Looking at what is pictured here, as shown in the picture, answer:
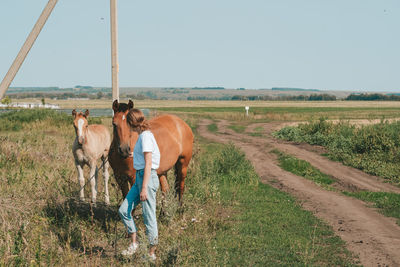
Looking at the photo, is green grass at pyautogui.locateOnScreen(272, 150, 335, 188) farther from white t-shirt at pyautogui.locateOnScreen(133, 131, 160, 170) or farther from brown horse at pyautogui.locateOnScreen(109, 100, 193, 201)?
white t-shirt at pyautogui.locateOnScreen(133, 131, 160, 170)

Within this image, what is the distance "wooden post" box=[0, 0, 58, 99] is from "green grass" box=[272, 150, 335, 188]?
10.4 metres

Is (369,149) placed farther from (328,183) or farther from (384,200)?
(384,200)

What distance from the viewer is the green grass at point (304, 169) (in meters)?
15.4

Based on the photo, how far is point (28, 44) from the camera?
26.3 ft

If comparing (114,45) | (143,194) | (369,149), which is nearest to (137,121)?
(143,194)

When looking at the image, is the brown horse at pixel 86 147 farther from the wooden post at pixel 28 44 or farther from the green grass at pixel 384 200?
the green grass at pixel 384 200

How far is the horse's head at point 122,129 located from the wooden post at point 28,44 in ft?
8.78

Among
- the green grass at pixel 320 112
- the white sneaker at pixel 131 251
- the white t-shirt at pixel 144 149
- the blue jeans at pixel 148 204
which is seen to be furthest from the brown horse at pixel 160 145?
the green grass at pixel 320 112

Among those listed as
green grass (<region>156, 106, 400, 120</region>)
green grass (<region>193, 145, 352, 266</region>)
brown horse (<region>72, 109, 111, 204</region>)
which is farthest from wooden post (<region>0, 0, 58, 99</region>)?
green grass (<region>156, 106, 400, 120</region>)

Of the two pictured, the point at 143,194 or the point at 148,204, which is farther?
the point at 148,204

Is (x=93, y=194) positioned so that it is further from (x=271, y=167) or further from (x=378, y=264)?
(x=271, y=167)

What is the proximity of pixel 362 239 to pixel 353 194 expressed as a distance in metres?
5.02

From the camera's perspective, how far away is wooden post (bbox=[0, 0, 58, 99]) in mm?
7949

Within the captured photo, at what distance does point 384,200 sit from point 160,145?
718 centimetres
